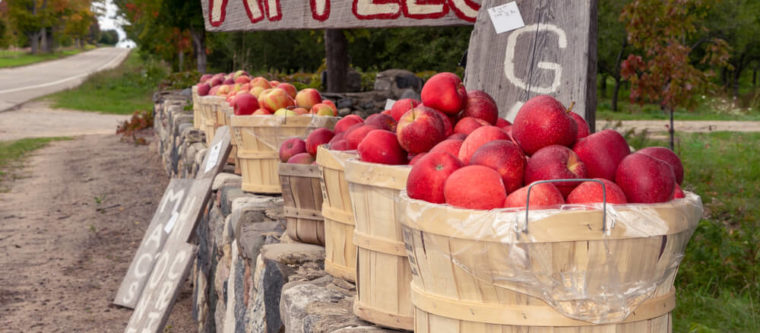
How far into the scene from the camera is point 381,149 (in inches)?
85.0

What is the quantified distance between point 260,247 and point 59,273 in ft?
10.7

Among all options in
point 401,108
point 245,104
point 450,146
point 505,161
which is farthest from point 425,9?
point 505,161

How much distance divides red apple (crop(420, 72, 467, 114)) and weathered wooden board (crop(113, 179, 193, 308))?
9.05ft

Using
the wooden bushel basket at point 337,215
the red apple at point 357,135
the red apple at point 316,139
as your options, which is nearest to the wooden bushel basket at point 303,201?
the red apple at point 316,139

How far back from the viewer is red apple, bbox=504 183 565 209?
1.56m

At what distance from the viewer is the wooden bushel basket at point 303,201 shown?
10.0ft

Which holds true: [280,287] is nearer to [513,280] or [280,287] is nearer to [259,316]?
[259,316]

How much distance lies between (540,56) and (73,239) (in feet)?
16.6

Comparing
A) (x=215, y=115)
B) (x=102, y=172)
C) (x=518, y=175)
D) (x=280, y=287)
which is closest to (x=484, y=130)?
(x=518, y=175)

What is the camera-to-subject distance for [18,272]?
5.82 meters

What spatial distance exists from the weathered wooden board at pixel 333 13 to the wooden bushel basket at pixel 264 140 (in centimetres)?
74

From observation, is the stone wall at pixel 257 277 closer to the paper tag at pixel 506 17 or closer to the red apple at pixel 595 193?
the red apple at pixel 595 193

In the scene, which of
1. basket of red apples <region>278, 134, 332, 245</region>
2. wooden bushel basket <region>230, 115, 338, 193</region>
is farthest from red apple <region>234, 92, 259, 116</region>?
basket of red apples <region>278, 134, 332, 245</region>

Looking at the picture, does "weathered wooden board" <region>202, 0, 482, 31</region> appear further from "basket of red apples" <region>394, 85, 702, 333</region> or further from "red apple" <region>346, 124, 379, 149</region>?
"basket of red apples" <region>394, 85, 702, 333</region>
